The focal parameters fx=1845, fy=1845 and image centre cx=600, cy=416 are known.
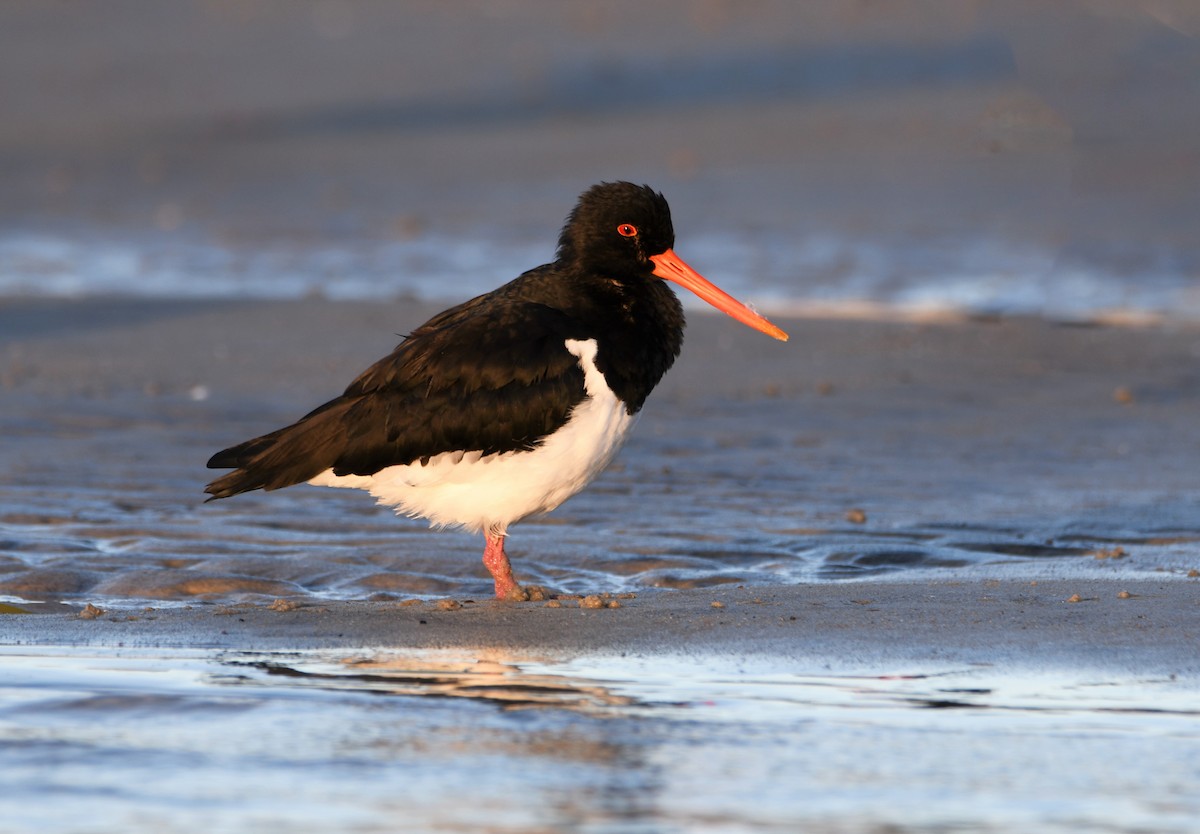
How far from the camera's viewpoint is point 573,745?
434 cm

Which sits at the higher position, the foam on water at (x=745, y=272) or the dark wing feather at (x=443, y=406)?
the foam on water at (x=745, y=272)

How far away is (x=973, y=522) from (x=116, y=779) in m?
4.11

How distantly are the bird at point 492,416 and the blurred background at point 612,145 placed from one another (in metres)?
6.05

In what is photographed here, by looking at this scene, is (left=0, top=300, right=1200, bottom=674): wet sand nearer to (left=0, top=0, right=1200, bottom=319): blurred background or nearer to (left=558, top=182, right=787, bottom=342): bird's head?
(left=558, top=182, right=787, bottom=342): bird's head

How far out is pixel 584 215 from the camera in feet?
21.7

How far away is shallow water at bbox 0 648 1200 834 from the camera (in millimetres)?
3887

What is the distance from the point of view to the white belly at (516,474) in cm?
607

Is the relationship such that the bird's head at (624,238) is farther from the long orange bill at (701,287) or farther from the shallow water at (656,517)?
the shallow water at (656,517)

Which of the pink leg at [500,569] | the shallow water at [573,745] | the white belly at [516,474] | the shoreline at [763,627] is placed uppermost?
the white belly at [516,474]

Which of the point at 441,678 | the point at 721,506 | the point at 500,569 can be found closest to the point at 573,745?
the point at 441,678

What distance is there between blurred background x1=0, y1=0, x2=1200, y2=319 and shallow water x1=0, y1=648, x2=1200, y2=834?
7533mm

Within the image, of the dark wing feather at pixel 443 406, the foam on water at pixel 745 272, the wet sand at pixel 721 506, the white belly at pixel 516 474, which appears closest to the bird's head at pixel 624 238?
the dark wing feather at pixel 443 406

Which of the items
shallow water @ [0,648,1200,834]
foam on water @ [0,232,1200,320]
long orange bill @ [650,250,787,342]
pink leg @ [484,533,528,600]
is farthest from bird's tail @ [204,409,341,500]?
foam on water @ [0,232,1200,320]

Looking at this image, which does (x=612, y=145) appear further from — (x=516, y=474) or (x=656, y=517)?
(x=516, y=474)
